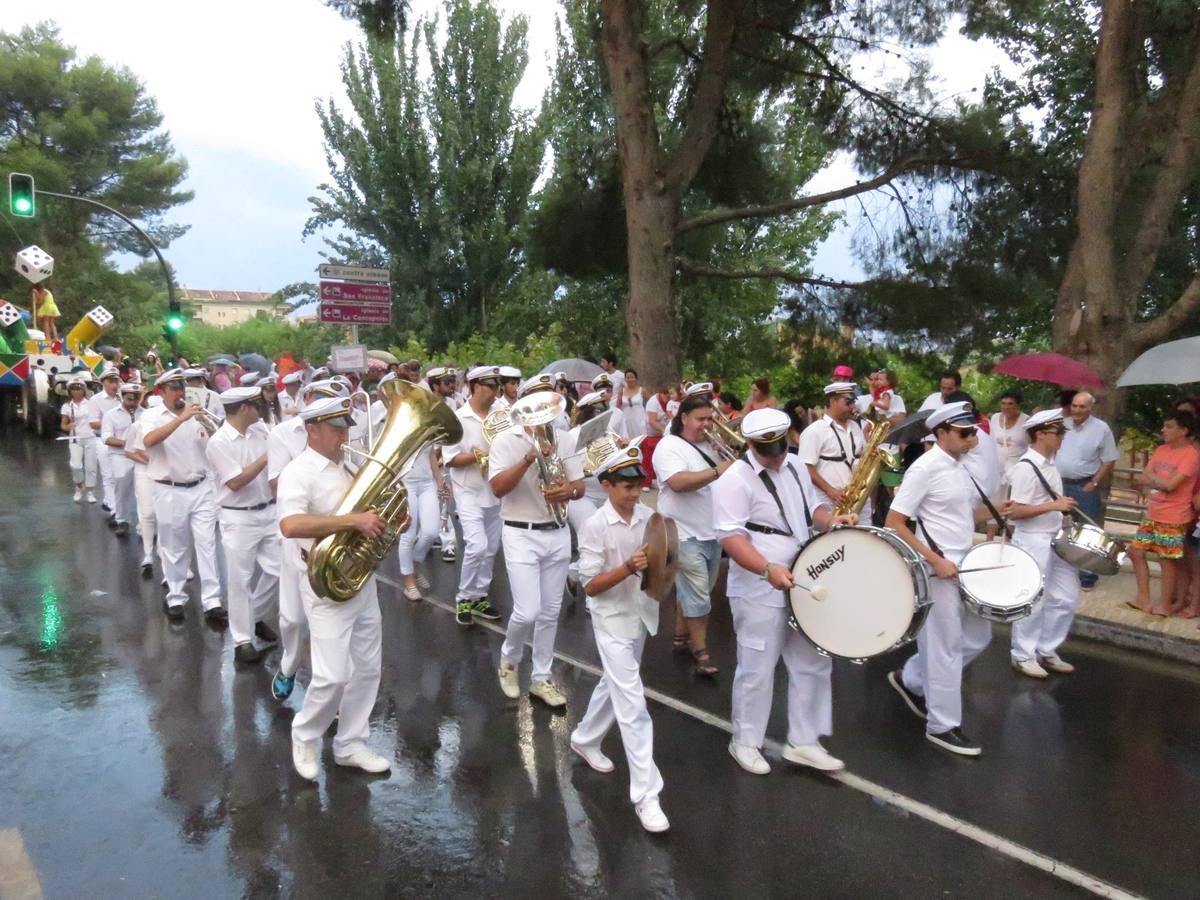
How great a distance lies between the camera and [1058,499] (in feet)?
21.7

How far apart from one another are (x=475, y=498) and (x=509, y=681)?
1.80 m

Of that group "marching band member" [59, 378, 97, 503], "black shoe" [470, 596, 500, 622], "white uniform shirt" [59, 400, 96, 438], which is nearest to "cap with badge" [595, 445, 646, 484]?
"black shoe" [470, 596, 500, 622]

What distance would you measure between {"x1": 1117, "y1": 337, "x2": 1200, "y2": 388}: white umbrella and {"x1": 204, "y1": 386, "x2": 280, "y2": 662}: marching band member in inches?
269

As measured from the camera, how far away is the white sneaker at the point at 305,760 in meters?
4.86

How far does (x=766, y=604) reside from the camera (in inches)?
195

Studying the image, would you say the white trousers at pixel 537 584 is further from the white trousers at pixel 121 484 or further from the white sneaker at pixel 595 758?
the white trousers at pixel 121 484

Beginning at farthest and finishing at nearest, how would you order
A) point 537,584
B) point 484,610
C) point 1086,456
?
point 1086,456 < point 484,610 < point 537,584

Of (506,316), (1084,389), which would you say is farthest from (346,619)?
(506,316)

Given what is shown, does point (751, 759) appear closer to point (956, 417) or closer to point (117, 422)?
point (956, 417)

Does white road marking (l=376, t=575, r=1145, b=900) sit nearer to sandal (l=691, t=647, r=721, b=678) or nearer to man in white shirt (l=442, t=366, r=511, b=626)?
sandal (l=691, t=647, r=721, b=678)

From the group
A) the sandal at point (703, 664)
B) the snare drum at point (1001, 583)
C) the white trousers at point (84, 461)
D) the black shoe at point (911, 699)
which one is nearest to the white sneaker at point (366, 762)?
the sandal at point (703, 664)

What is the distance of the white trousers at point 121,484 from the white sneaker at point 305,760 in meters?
7.66

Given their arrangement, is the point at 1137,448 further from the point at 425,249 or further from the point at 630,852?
the point at 425,249

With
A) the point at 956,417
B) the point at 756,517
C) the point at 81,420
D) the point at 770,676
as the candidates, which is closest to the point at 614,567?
the point at 756,517
